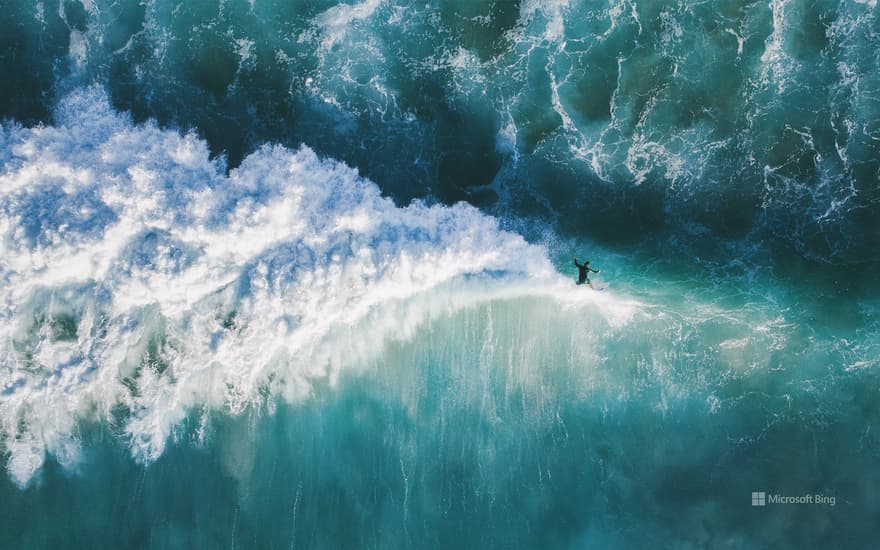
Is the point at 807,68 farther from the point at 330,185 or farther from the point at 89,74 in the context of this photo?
the point at 89,74

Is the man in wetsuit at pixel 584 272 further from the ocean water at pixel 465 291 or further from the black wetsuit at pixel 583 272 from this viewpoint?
the ocean water at pixel 465 291

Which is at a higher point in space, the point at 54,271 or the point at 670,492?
the point at 54,271

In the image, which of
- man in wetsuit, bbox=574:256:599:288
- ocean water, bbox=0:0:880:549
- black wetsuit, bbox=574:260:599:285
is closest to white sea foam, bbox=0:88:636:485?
ocean water, bbox=0:0:880:549

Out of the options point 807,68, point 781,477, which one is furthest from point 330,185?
point 781,477

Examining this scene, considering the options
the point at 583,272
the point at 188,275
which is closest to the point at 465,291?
the point at 583,272

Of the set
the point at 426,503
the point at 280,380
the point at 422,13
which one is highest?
the point at 422,13

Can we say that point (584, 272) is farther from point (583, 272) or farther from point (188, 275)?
point (188, 275)

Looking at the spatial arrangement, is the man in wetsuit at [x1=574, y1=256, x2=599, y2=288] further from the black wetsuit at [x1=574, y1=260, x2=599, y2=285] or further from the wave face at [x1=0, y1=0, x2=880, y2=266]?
the wave face at [x1=0, y1=0, x2=880, y2=266]
